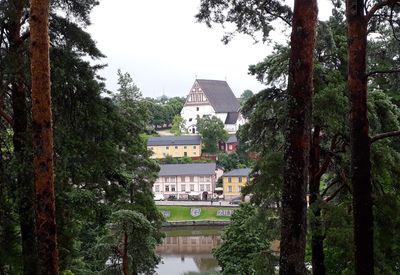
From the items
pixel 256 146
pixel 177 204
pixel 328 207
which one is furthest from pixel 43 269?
pixel 177 204

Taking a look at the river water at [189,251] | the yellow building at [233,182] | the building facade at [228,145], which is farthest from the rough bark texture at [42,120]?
the building facade at [228,145]

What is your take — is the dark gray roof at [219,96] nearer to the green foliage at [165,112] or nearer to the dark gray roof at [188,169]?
the green foliage at [165,112]

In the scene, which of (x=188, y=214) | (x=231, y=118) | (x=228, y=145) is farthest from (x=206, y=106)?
(x=188, y=214)

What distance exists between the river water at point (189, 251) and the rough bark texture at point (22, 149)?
24130 millimetres

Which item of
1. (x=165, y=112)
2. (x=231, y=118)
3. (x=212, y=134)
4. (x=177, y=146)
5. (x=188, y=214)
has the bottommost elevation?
(x=188, y=214)

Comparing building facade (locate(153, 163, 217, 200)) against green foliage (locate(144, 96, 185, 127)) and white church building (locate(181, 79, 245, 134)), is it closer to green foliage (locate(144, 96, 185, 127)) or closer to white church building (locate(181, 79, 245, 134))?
white church building (locate(181, 79, 245, 134))

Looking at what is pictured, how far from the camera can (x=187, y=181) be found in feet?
198

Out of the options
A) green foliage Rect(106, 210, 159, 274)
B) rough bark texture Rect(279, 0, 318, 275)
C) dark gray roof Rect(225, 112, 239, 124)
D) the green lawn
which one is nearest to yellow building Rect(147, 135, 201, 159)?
the green lawn

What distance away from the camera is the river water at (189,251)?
33.4 metres

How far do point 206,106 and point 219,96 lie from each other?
3.98m

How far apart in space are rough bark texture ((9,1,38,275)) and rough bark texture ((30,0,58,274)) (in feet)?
3.59

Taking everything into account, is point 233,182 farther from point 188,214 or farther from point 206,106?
point 206,106

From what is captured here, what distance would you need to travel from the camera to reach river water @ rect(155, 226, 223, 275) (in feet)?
109

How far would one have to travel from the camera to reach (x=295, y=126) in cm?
499
